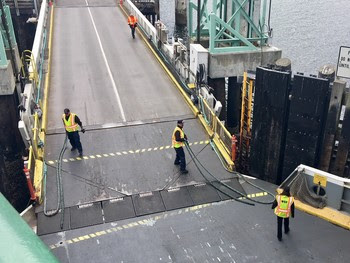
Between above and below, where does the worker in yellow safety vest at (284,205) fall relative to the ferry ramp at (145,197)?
above

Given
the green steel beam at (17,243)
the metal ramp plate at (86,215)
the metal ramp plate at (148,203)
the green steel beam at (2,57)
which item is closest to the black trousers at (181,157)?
Result: the metal ramp plate at (148,203)

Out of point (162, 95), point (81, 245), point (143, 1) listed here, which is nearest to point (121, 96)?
point (162, 95)

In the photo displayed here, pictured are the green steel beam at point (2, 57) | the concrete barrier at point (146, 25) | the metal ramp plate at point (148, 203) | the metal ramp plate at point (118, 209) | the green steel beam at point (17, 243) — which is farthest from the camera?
the concrete barrier at point (146, 25)

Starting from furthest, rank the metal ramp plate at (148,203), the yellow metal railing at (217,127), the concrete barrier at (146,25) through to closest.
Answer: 1. the concrete barrier at (146,25)
2. the yellow metal railing at (217,127)
3. the metal ramp plate at (148,203)

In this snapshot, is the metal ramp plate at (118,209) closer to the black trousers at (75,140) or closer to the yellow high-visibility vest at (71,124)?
the black trousers at (75,140)

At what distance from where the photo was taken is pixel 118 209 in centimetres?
1023

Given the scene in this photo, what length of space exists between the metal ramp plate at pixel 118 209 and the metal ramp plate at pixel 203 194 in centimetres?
168

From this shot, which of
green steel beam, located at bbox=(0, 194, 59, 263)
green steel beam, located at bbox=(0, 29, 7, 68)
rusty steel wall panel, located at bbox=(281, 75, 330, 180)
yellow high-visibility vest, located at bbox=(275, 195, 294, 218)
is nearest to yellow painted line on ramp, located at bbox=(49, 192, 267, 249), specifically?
yellow high-visibility vest, located at bbox=(275, 195, 294, 218)

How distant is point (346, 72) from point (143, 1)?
34109mm

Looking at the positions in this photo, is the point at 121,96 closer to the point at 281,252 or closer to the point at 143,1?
the point at 281,252

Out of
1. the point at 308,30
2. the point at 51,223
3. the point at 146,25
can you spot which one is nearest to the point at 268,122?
the point at 51,223

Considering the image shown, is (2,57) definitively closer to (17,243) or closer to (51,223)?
(51,223)

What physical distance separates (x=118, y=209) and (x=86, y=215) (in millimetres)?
807

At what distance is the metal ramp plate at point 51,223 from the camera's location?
31.3 feet
